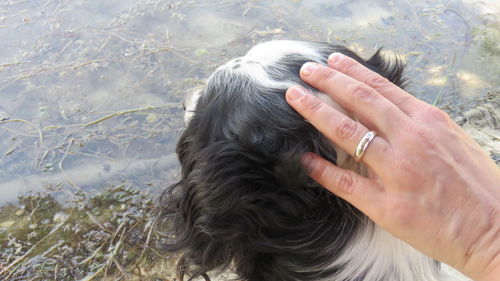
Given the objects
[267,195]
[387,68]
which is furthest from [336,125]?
[387,68]

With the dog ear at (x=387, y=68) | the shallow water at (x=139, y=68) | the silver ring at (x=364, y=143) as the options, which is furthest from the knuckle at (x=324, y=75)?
the shallow water at (x=139, y=68)

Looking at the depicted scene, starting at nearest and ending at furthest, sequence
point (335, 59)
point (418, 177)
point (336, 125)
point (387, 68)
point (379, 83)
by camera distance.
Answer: point (418, 177) → point (336, 125) → point (379, 83) → point (335, 59) → point (387, 68)

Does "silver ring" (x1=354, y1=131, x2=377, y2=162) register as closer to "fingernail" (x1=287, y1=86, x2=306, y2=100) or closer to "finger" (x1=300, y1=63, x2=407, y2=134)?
"finger" (x1=300, y1=63, x2=407, y2=134)

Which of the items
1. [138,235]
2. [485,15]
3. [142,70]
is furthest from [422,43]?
[138,235]

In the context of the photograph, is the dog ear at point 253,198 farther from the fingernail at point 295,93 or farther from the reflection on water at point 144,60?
the reflection on water at point 144,60

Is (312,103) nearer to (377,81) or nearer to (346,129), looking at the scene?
(346,129)

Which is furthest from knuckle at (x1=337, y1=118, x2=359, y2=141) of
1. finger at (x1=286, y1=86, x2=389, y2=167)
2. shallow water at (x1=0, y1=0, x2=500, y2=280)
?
shallow water at (x1=0, y1=0, x2=500, y2=280)
